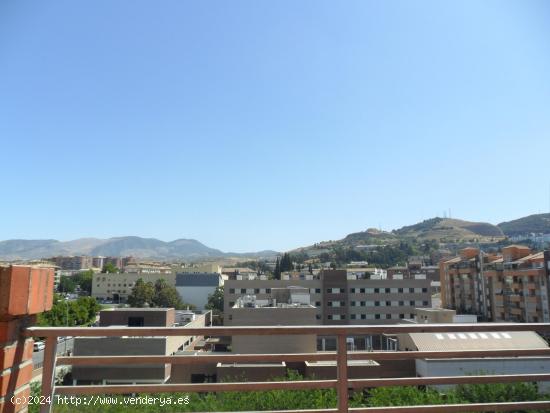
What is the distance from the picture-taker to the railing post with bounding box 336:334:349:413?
246 cm

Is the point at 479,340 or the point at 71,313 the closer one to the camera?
the point at 479,340

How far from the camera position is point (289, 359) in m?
2.61

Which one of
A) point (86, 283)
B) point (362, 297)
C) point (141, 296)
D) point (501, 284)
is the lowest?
point (86, 283)

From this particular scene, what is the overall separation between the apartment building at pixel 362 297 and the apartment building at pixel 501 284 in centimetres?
720

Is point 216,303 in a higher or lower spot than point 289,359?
lower

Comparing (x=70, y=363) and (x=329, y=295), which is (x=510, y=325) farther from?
(x=329, y=295)

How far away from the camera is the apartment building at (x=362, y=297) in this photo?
195 feet

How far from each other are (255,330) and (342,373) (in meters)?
0.58

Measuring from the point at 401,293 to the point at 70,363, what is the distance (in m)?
61.7

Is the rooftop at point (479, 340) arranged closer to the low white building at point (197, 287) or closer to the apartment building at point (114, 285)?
the low white building at point (197, 287)

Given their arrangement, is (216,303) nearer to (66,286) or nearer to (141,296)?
(141,296)

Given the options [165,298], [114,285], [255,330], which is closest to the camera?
[255,330]

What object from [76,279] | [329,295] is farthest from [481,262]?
[76,279]

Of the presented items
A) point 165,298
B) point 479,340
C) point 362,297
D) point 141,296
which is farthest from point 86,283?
point 479,340
